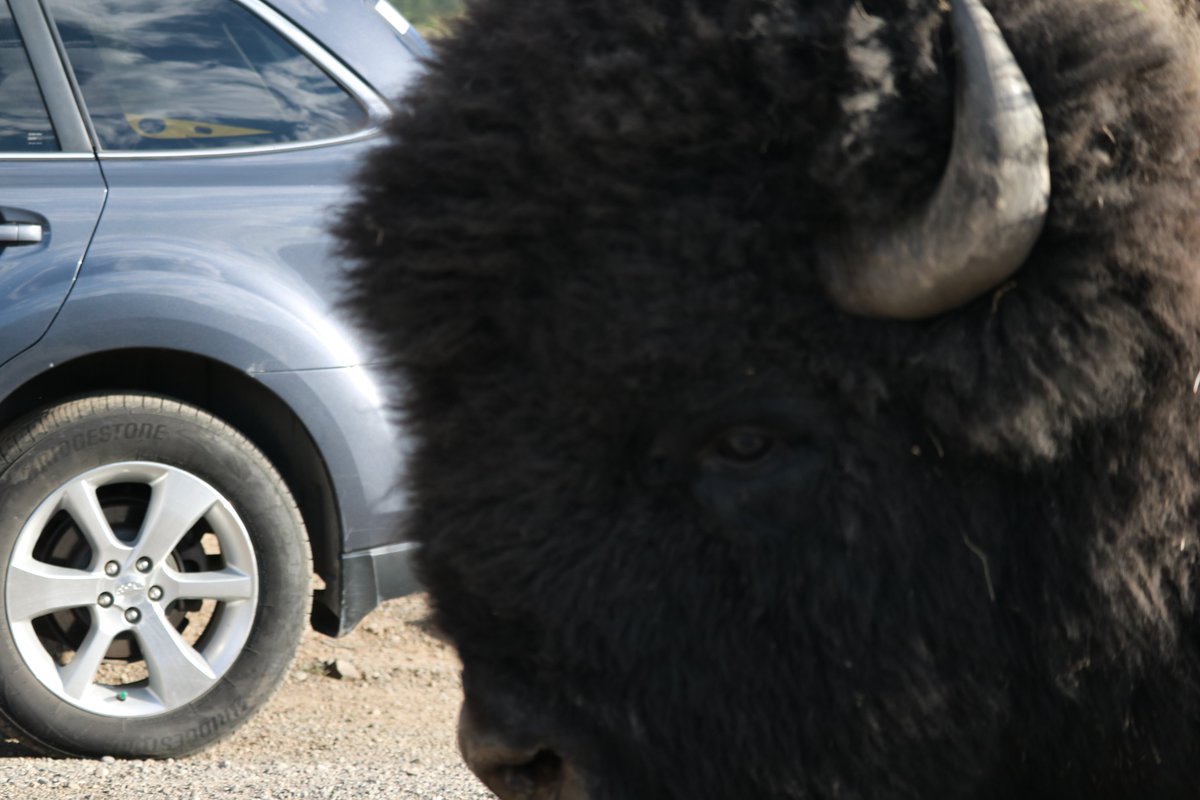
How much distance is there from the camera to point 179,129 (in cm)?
528

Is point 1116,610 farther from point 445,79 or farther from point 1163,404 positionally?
point 445,79

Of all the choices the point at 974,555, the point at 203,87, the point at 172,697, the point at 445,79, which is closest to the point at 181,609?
the point at 172,697

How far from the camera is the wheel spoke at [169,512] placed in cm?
505

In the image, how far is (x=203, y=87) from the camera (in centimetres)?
532

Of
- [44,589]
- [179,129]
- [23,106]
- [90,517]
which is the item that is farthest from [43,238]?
[44,589]

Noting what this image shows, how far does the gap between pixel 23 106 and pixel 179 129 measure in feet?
1.71

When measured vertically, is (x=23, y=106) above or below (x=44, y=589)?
above

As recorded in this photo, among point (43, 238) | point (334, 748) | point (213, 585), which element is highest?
point (43, 238)

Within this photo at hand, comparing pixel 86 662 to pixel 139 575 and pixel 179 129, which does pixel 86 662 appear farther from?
pixel 179 129

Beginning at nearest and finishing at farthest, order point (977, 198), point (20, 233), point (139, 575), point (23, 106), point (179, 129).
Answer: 1. point (977, 198)
2. point (20, 233)
3. point (139, 575)
4. point (23, 106)
5. point (179, 129)

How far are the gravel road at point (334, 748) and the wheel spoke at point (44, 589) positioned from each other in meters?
0.49

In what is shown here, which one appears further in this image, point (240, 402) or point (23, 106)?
point (240, 402)

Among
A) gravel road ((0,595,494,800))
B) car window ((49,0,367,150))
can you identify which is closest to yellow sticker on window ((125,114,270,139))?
car window ((49,0,367,150))

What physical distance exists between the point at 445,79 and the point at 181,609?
347 centimetres
